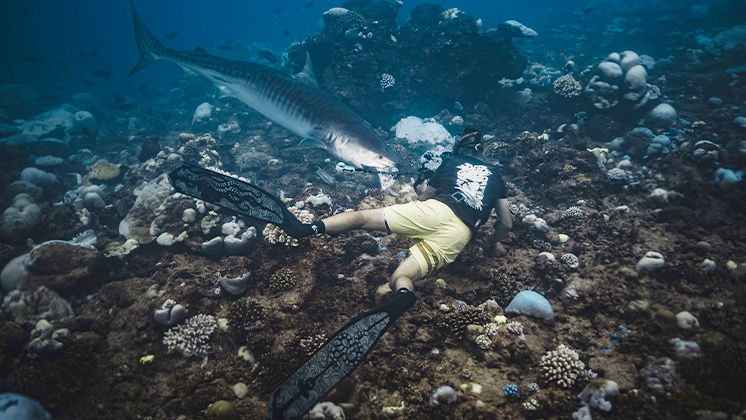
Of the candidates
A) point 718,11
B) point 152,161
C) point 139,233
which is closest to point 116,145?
point 152,161

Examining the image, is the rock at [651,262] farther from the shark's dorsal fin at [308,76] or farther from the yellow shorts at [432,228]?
the shark's dorsal fin at [308,76]

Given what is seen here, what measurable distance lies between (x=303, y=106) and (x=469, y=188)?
15.7ft

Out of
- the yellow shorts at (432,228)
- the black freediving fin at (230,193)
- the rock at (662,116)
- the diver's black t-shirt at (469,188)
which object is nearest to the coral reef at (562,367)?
the yellow shorts at (432,228)

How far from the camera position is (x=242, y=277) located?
13.1 feet

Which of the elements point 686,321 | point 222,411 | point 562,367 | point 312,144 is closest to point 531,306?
point 562,367

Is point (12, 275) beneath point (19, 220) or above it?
above

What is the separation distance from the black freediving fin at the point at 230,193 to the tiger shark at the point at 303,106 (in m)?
2.54

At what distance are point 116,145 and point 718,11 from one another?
44.8m

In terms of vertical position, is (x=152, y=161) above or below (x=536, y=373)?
below

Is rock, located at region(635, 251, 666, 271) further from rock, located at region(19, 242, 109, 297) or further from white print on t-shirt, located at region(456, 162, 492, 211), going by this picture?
rock, located at region(19, 242, 109, 297)

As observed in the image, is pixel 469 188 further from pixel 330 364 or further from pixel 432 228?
pixel 330 364

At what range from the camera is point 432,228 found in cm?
409

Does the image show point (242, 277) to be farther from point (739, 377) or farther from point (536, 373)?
point (739, 377)

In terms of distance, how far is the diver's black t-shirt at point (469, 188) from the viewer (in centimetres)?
429
